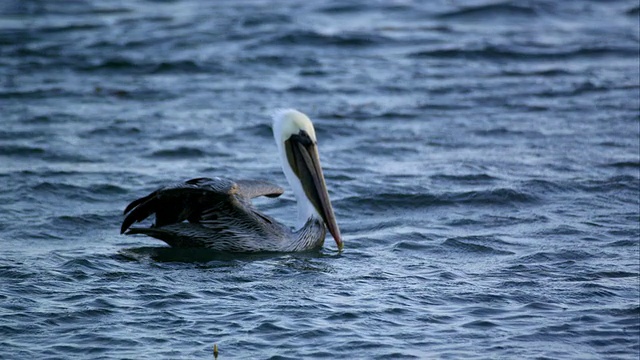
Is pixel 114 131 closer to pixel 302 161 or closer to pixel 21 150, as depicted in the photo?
pixel 21 150

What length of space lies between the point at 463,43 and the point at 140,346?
1023cm

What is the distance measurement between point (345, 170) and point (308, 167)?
1818mm

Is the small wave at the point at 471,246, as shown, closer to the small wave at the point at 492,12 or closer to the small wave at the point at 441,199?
the small wave at the point at 441,199

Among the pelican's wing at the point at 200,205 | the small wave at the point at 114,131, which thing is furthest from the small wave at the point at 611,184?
the small wave at the point at 114,131

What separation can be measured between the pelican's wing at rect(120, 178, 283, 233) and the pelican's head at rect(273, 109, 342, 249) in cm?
40

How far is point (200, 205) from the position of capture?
7.84 m

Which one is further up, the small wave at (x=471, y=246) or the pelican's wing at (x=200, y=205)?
the pelican's wing at (x=200, y=205)

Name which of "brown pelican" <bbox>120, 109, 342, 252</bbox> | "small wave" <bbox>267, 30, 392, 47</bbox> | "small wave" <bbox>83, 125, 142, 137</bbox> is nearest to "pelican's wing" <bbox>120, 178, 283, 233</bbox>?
"brown pelican" <bbox>120, 109, 342, 252</bbox>

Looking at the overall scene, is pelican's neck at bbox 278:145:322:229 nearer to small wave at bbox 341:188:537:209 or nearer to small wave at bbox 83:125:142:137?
small wave at bbox 341:188:537:209

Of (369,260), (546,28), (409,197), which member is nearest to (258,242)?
(369,260)

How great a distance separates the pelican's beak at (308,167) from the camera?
8.28 meters

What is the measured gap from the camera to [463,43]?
15.2m

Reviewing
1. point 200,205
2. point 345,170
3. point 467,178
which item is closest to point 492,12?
point 345,170

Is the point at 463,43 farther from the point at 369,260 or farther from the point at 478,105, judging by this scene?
the point at 369,260
